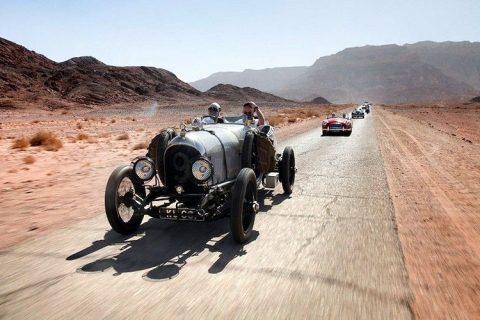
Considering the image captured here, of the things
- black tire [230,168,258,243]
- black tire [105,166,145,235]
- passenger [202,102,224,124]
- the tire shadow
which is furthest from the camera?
passenger [202,102,224,124]

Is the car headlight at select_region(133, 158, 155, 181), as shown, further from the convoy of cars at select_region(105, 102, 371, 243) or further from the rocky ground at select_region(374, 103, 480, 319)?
the rocky ground at select_region(374, 103, 480, 319)

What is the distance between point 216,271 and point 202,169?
155 centimetres

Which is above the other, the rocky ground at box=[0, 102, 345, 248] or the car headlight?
the car headlight

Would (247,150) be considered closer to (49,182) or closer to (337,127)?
(49,182)

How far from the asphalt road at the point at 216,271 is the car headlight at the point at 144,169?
0.92 meters

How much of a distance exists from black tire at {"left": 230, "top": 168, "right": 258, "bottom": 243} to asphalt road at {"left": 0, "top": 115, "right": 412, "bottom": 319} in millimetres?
226

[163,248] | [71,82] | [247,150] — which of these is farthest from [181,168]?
[71,82]

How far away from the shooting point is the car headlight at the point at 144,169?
20.9 ft

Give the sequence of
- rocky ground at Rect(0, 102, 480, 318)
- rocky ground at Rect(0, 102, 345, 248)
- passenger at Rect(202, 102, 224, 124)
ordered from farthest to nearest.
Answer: passenger at Rect(202, 102, 224, 124)
rocky ground at Rect(0, 102, 345, 248)
rocky ground at Rect(0, 102, 480, 318)

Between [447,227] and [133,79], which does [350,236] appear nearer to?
[447,227]

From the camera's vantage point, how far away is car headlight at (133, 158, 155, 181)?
638 centimetres

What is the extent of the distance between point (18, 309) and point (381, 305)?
11.8ft

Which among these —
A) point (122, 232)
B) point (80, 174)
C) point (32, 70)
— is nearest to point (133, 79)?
point (32, 70)

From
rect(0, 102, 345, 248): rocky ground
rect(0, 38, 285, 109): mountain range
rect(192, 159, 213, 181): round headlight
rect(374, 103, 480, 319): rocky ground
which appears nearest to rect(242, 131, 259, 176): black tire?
rect(192, 159, 213, 181): round headlight
